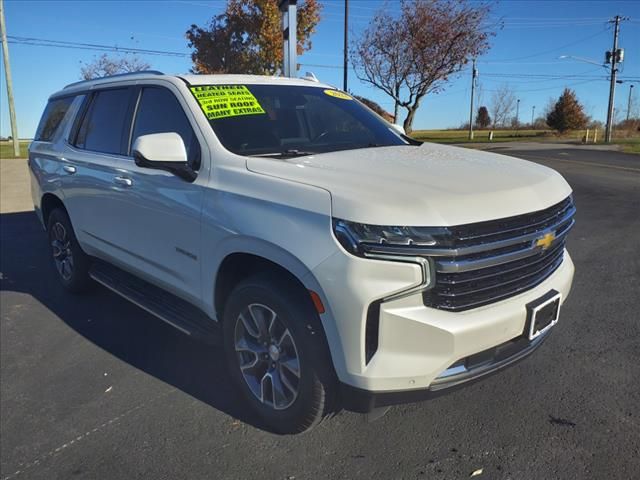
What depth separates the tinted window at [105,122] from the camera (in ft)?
13.5

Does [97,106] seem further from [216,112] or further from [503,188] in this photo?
[503,188]

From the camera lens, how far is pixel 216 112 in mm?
3289

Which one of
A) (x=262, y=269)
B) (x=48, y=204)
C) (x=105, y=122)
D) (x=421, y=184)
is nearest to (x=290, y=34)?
(x=48, y=204)

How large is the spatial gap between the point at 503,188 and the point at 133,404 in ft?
8.16

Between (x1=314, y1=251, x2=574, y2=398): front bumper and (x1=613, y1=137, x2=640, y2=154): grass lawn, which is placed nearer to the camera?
(x1=314, y1=251, x2=574, y2=398): front bumper

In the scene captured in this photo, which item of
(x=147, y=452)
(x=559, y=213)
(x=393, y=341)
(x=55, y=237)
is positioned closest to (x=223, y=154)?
(x=393, y=341)

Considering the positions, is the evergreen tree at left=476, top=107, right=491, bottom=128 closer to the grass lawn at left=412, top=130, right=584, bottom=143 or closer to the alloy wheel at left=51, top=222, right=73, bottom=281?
the grass lawn at left=412, top=130, right=584, bottom=143

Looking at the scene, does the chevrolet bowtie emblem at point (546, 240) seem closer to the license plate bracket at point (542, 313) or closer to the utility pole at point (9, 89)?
the license plate bracket at point (542, 313)

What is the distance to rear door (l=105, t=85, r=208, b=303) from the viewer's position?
3.13 metres

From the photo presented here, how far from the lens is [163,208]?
131 inches

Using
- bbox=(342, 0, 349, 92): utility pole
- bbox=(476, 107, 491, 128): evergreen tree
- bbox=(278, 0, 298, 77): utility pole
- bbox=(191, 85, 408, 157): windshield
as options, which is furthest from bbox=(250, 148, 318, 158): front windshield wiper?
bbox=(476, 107, 491, 128): evergreen tree

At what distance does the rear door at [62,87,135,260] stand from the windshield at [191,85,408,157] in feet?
3.37

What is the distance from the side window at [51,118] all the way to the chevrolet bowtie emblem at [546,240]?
14.8ft

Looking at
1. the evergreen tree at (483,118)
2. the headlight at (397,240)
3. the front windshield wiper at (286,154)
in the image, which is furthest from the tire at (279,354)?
the evergreen tree at (483,118)
